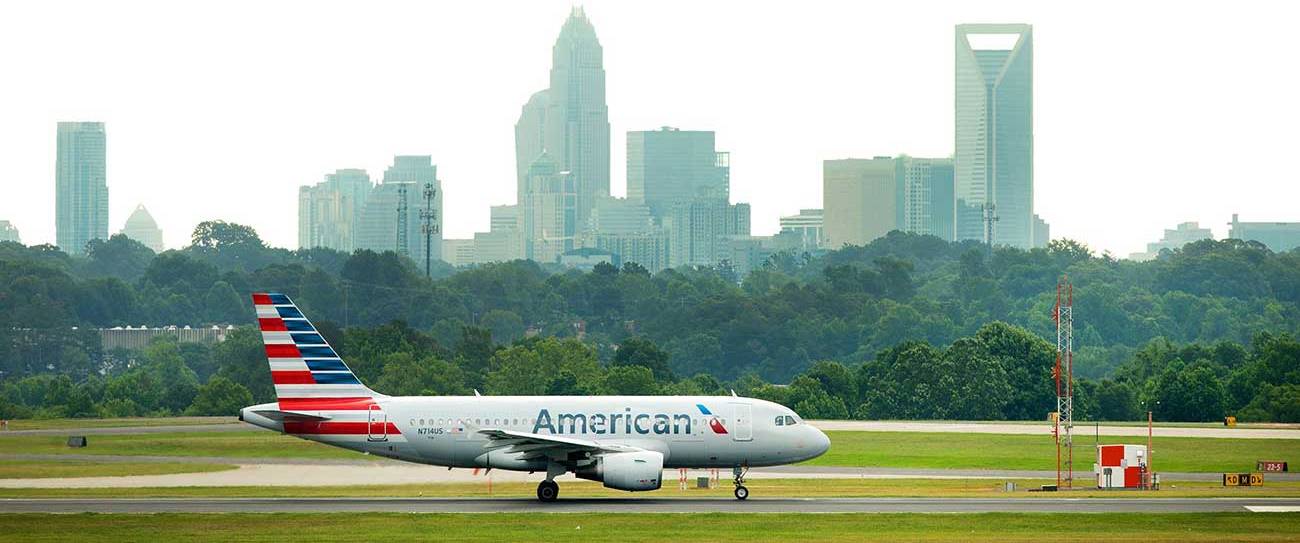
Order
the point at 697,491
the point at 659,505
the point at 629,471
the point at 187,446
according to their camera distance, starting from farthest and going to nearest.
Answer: the point at 187,446 → the point at 697,491 → the point at 629,471 → the point at 659,505

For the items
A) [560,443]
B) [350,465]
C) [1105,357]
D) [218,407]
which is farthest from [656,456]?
[1105,357]

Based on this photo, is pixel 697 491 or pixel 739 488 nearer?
pixel 739 488

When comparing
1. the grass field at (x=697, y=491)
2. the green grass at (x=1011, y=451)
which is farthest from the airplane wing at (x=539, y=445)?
the green grass at (x=1011, y=451)

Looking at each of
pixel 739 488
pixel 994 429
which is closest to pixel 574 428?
pixel 739 488

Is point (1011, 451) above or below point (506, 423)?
below

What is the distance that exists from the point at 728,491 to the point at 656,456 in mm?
6778

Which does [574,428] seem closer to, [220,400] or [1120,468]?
[1120,468]

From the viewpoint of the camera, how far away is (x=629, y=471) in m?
57.8

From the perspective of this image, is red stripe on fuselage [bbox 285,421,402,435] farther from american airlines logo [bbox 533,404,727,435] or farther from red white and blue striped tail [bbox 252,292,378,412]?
american airlines logo [bbox 533,404,727,435]

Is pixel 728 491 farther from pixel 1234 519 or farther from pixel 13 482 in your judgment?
pixel 13 482

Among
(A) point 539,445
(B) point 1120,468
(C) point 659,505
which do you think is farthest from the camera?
(B) point 1120,468

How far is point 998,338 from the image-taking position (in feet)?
409

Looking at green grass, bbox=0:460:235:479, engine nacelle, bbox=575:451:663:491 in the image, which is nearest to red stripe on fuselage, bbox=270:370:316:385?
engine nacelle, bbox=575:451:663:491

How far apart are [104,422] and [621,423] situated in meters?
57.0
